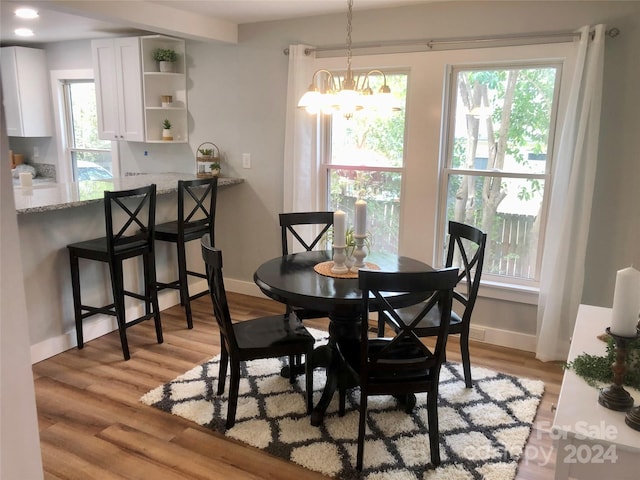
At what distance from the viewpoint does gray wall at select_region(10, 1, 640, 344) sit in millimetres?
2984

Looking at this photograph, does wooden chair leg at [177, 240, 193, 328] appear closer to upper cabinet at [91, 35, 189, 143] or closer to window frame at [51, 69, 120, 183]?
upper cabinet at [91, 35, 189, 143]

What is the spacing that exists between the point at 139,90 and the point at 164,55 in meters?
0.38

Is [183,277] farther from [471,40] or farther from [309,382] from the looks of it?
[471,40]

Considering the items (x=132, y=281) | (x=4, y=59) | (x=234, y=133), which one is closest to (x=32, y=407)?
(x=132, y=281)

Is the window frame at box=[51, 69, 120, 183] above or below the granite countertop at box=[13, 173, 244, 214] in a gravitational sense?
above

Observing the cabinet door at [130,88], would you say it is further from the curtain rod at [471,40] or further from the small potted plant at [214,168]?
the curtain rod at [471,40]

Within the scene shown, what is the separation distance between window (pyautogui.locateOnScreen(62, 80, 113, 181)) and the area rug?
3.42 metres

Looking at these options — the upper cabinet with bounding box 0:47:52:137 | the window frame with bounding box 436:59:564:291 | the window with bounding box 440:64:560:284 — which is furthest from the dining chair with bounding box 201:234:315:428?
the upper cabinet with bounding box 0:47:52:137

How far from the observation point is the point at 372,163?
386 cm

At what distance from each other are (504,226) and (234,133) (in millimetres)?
2322

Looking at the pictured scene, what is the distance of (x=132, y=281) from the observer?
3787 mm

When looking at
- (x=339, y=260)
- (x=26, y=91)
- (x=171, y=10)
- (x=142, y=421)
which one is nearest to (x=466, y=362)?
(x=339, y=260)

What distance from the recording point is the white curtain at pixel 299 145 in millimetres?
3816

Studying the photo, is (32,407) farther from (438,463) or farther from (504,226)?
Result: (504,226)
